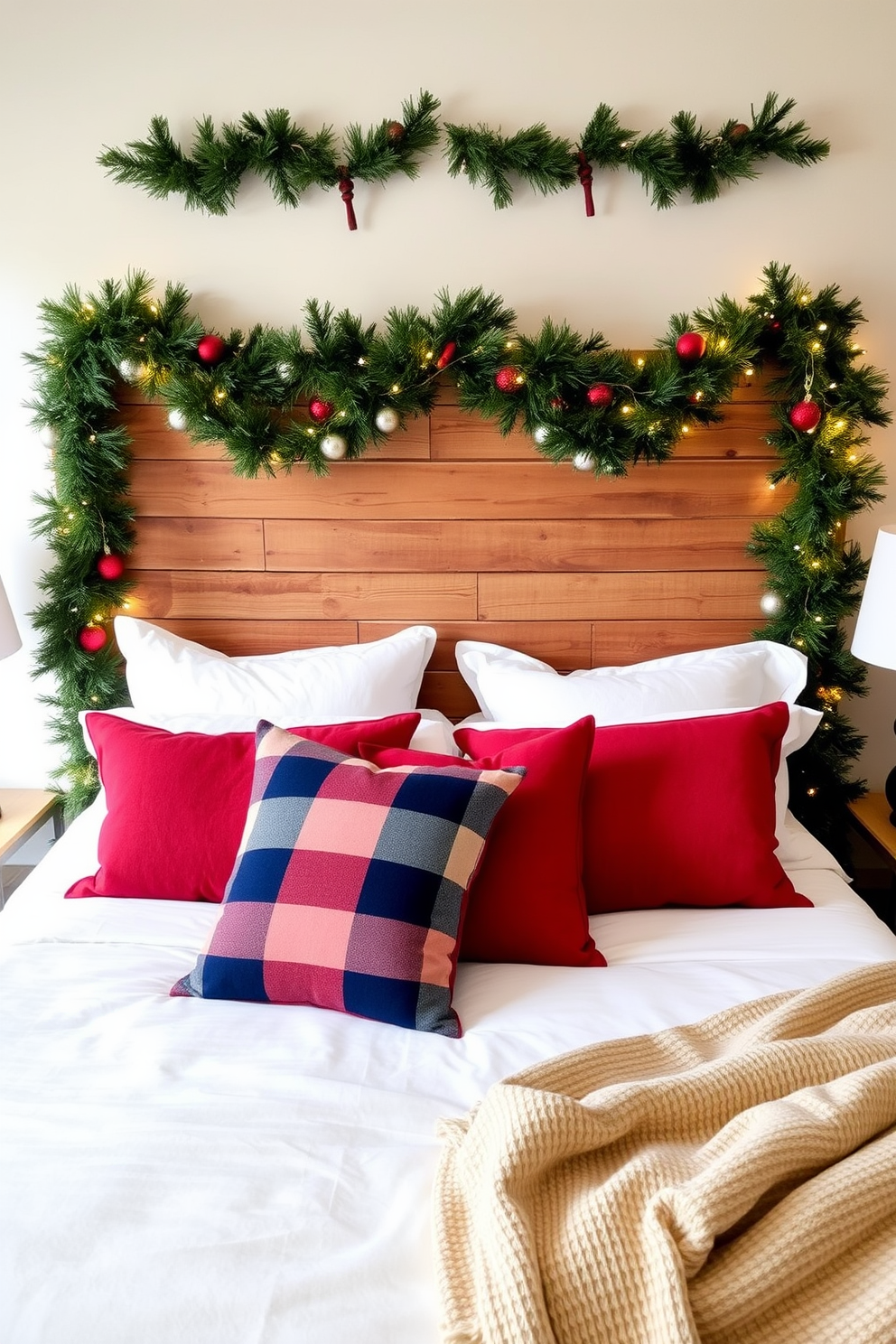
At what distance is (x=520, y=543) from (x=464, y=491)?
0.18m

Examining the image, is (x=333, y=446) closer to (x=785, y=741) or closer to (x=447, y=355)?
(x=447, y=355)

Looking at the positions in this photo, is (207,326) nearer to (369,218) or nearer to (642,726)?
(369,218)

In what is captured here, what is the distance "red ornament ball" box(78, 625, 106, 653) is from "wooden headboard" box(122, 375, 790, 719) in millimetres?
105

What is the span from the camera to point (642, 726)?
1888mm

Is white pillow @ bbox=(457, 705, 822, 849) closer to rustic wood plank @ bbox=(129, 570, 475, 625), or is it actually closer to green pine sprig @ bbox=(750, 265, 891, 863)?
green pine sprig @ bbox=(750, 265, 891, 863)

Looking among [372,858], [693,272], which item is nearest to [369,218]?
[693,272]

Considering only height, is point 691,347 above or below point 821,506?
above

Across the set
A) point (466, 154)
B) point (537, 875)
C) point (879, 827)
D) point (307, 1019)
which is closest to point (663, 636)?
point (879, 827)

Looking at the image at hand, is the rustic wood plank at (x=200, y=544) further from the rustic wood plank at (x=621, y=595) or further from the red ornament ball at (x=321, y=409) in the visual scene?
the rustic wood plank at (x=621, y=595)

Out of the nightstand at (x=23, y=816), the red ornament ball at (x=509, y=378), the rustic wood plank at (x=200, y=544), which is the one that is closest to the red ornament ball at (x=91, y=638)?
the rustic wood plank at (x=200, y=544)

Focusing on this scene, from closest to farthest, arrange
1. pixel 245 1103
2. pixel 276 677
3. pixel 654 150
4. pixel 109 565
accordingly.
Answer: pixel 245 1103
pixel 654 150
pixel 276 677
pixel 109 565

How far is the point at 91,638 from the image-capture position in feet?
7.82

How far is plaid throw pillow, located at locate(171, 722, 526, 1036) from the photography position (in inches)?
57.4

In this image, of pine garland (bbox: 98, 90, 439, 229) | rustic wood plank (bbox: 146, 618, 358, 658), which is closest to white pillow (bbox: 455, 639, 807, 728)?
rustic wood plank (bbox: 146, 618, 358, 658)
